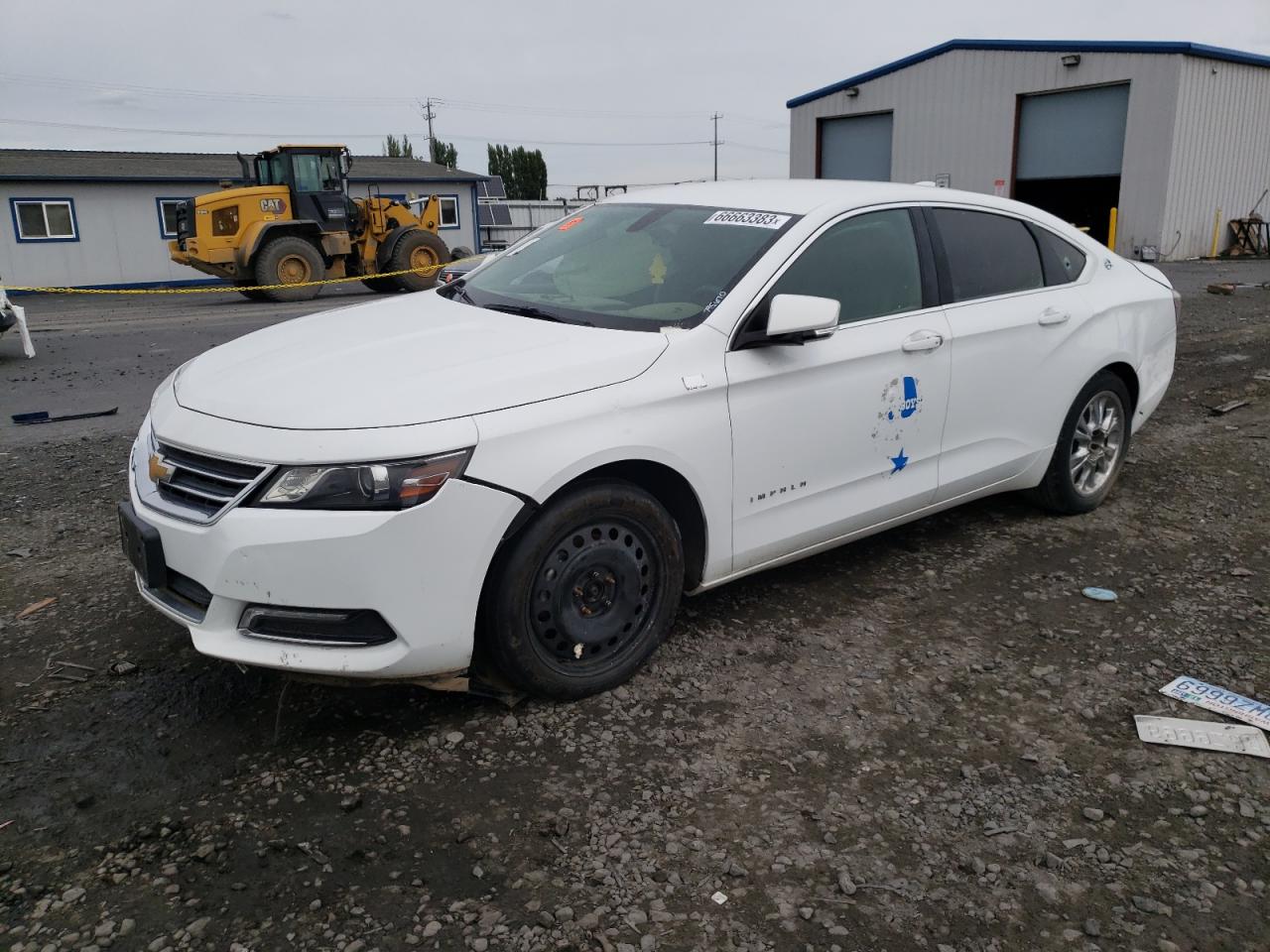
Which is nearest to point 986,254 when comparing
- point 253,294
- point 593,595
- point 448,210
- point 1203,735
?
point 1203,735

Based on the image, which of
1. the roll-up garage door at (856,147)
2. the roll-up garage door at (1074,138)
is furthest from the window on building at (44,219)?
the roll-up garage door at (1074,138)

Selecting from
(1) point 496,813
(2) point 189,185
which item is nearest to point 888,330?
(1) point 496,813

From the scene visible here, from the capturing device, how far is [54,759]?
10.1 ft

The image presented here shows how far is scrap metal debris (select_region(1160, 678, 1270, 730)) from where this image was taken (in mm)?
3307

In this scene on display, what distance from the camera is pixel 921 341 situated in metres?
4.12

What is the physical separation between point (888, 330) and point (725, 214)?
80cm

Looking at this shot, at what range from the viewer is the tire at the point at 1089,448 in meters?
5.00

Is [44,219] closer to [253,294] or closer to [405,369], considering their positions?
[253,294]

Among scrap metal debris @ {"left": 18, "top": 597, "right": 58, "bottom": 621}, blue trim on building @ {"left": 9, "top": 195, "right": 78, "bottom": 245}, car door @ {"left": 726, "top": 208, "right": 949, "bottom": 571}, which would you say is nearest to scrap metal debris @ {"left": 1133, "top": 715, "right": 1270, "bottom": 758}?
car door @ {"left": 726, "top": 208, "right": 949, "bottom": 571}

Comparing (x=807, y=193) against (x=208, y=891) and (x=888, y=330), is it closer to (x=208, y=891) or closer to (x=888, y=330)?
(x=888, y=330)

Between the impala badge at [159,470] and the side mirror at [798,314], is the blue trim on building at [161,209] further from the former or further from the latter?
the side mirror at [798,314]

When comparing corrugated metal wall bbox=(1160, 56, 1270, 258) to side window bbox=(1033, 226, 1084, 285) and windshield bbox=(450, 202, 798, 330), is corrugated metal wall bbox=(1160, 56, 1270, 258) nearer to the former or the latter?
side window bbox=(1033, 226, 1084, 285)

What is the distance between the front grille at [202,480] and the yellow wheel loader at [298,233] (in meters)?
17.0

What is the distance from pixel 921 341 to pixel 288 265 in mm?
17922
